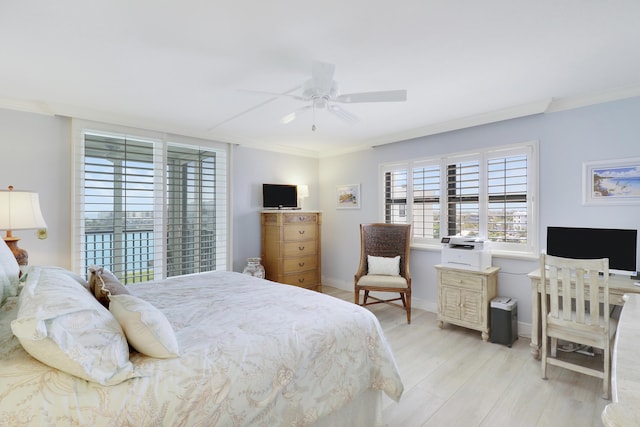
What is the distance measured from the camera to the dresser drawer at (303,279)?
15.1ft

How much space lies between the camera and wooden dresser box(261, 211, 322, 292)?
15.0ft

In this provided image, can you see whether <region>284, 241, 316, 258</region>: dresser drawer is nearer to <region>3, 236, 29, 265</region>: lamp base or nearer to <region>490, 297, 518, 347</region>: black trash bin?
<region>490, 297, 518, 347</region>: black trash bin

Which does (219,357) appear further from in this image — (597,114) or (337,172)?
(337,172)

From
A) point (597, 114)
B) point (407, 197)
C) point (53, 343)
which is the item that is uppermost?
point (597, 114)

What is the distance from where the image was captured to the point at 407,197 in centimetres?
445

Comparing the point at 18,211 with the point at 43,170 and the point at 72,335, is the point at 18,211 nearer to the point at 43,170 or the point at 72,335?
the point at 43,170

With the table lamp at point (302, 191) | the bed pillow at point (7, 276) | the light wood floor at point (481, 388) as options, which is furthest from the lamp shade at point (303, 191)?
the bed pillow at point (7, 276)

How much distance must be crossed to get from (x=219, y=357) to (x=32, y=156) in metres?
3.33

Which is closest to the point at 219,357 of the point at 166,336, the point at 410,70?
the point at 166,336

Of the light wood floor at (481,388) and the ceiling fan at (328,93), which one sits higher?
the ceiling fan at (328,93)

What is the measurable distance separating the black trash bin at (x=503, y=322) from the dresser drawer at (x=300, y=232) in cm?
264

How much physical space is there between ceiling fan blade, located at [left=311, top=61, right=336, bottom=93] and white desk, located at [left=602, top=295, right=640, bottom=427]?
2.03 m

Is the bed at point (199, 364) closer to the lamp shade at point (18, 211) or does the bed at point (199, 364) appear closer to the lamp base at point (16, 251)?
the lamp shade at point (18, 211)

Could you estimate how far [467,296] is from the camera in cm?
338
